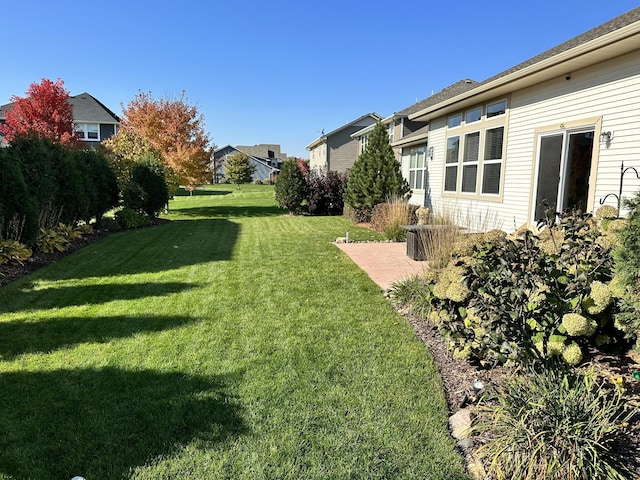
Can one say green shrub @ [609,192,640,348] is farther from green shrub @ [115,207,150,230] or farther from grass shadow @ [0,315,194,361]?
green shrub @ [115,207,150,230]

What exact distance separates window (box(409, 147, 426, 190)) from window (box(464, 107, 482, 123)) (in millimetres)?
3422

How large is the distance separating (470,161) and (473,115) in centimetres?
119

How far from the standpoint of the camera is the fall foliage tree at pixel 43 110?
21.7 meters

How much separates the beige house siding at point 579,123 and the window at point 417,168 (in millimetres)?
4347

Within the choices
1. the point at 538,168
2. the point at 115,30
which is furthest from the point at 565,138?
the point at 115,30

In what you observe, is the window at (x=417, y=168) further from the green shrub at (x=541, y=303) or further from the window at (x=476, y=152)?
the green shrub at (x=541, y=303)

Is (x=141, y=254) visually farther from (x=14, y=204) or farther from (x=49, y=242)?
(x=14, y=204)

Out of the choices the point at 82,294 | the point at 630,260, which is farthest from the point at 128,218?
the point at 630,260

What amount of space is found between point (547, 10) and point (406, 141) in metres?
→ 6.23

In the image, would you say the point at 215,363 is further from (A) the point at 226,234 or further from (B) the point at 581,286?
(A) the point at 226,234

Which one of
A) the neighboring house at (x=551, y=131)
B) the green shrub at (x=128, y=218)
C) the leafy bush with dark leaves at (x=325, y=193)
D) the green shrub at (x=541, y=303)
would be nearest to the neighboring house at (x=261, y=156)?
the leafy bush with dark leaves at (x=325, y=193)

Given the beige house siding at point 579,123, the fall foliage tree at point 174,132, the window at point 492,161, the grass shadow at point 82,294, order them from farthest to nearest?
1. the fall foliage tree at point 174,132
2. the window at point 492,161
3. the beige house siding at point 579,123
4. the grass shadow at point 82,294

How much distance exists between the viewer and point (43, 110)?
72.3ft

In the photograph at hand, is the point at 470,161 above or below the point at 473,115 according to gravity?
below
